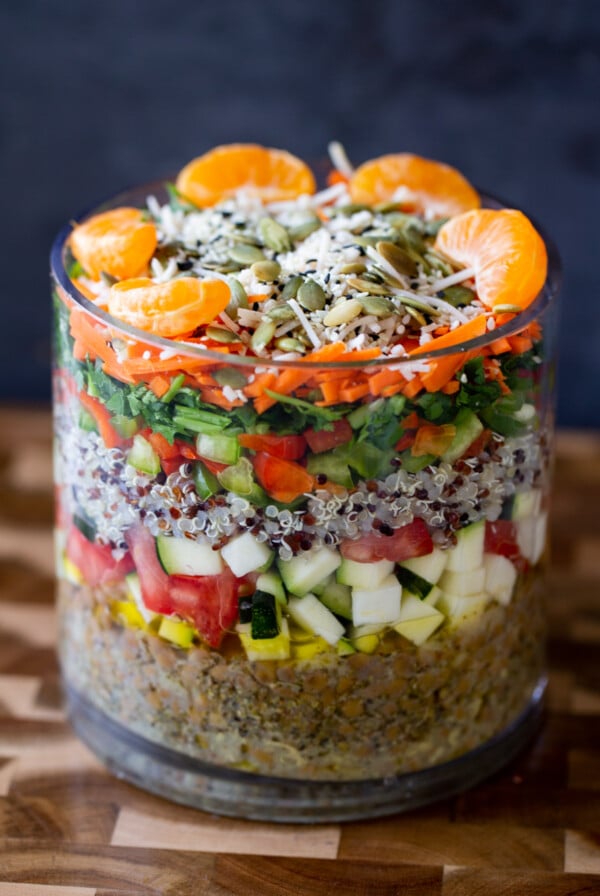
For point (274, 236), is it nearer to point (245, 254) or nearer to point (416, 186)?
point (245, 254)

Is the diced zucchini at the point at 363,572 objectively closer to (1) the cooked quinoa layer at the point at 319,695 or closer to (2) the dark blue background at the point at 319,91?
(1) the cooked quinoa layer at the point at 319,695

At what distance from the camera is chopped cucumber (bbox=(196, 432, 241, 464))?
907 millimetres

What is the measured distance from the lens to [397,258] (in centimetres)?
99

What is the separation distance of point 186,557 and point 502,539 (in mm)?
238

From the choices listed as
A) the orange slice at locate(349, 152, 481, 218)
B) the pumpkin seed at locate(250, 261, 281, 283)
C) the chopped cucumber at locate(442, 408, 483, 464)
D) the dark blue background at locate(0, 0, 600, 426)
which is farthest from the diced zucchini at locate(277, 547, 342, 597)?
the dark blue background at locate(0, 0, 600, 426)

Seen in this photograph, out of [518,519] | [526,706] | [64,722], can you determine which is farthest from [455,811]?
[64,722]

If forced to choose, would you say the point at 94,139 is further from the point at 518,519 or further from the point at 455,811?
the point at 455,811

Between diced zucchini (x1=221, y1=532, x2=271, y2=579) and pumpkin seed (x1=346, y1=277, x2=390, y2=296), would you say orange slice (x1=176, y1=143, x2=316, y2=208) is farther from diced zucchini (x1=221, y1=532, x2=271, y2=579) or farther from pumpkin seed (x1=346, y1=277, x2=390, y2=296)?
diced zucchini (x1=221, y1=532, x2=271, y2=579)

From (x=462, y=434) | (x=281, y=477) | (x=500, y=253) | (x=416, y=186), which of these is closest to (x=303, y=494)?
(x=281, y=477)

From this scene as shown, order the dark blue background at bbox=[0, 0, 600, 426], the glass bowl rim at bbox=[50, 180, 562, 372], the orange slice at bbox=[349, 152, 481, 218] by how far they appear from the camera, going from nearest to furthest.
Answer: the glass bowl rim at bbox=[50, 180, 562, 372], the orange slice at bbox=[349, 152, 481, 218], the dark blue background at bbox=[0, 0, 600, 426]

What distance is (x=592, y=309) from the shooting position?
5.03 feet

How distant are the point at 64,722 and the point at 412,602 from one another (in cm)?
37

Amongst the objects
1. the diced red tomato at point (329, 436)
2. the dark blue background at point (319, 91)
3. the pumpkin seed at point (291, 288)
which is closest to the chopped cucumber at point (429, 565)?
the diced red tomato at point (329, 436)

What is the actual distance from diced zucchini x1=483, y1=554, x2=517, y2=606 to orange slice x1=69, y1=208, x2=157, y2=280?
35 cm
